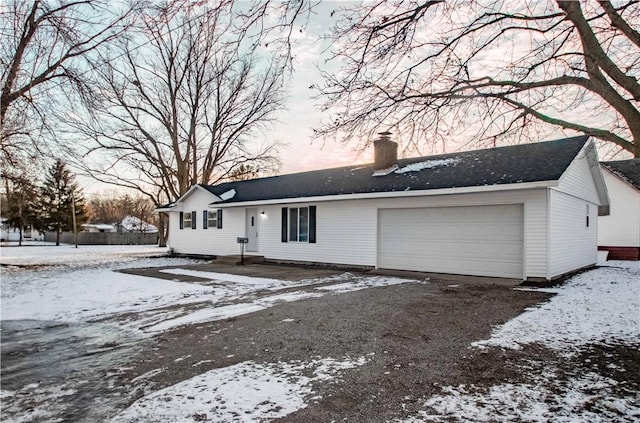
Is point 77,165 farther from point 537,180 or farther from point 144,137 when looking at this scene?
point 537,180

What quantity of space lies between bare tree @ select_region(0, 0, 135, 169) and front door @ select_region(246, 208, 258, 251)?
7.83 meters

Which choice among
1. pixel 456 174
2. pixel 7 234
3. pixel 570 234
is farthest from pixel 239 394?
pixel 7 234

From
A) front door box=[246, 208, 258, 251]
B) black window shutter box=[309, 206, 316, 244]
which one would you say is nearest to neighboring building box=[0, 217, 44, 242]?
front door box=[246, 208, 258, 251]

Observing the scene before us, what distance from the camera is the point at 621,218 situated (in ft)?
59.2

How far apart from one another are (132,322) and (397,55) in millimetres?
5459

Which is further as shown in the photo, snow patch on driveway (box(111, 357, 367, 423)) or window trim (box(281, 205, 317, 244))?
window trim (box(281, 205, 317, 244))

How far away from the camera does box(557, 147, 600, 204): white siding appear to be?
11047 millimetres

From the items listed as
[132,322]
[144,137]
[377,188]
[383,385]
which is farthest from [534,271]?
[144,137]

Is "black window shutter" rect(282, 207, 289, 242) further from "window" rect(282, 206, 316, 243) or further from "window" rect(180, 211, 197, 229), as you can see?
"window" rect(180, 211, 197, 229)

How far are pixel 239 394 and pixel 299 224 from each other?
1177 cm

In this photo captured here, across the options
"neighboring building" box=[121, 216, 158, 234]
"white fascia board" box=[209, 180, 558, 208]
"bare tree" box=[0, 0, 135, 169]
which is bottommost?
"neighboring building" box=[121, 216, 158, 234]

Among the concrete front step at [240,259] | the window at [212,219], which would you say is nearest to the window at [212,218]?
the window at [212,219]

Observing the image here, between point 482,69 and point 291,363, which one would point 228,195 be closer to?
point 482,69

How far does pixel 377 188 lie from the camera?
12852 millimetres
